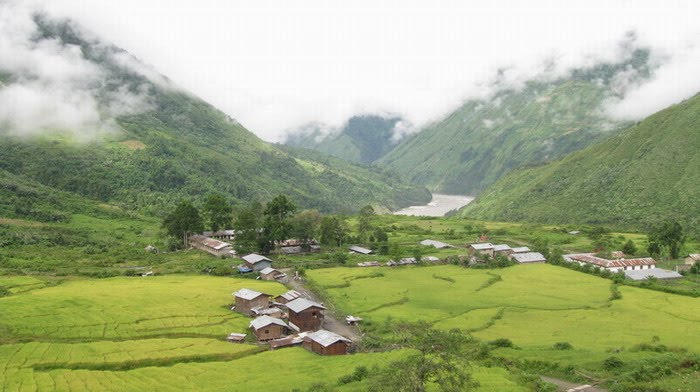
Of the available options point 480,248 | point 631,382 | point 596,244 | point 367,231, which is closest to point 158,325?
point 631,382

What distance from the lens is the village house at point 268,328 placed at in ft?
204

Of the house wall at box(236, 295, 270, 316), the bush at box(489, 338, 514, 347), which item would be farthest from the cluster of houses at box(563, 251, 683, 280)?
the house wall at box(236, 295, 270, 316)

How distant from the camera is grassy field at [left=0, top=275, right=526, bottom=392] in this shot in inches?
1831

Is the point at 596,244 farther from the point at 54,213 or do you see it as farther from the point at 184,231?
the point at 54,213

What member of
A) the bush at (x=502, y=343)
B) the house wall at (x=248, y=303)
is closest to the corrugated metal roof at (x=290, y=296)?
the house wall at (x=248, y=303)

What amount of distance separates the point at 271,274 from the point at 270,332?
108ft

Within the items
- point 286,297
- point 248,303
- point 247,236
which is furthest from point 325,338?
point 247,236

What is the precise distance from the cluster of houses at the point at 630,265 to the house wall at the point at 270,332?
65.7 metres

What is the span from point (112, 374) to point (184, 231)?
80.2m

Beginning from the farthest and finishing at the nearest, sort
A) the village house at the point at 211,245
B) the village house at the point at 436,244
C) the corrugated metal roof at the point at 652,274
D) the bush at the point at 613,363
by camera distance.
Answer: the village house at the point at 436,244
the village house at the point at 211,245
the corrugated metal roof at the point at 652,274
the bush at the point at 613,363

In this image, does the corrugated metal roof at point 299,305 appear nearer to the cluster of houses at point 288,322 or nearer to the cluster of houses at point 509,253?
the cluster of houses at point 288,322

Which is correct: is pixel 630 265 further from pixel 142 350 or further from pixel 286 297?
pixel 142 350

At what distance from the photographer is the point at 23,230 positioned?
12569cm

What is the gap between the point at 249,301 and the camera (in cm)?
7169
